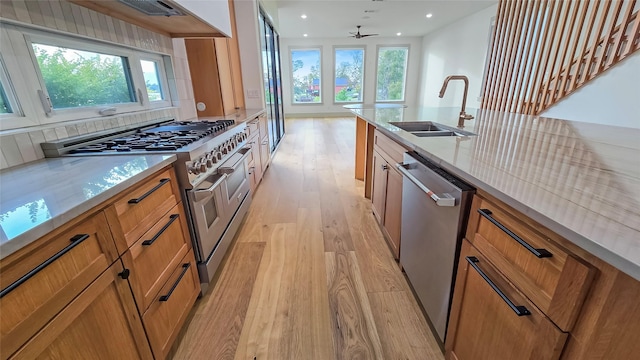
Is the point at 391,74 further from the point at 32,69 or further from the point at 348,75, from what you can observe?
the point at 32,69

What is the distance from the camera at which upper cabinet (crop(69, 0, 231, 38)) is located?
1.43m

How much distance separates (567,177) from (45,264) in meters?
1.41

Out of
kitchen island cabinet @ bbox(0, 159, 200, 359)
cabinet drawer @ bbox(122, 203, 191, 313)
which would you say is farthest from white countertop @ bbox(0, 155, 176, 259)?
cabinet drawer @ bbox(122, 203, 191, 313)

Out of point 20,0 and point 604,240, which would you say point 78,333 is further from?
point 20,0

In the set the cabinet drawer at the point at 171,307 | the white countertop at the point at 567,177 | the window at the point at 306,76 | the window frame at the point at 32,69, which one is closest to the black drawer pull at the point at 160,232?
the cabinet drawer at the point at 171,307

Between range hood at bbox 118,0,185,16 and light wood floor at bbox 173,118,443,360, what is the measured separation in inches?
63.6

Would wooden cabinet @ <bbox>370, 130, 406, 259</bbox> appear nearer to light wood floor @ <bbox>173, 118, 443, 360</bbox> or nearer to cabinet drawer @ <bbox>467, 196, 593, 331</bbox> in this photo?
light wood floor @ <bbox>173, 118, 443, 360</bbox>

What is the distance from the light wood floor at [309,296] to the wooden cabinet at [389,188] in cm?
18

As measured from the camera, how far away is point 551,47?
3568 mm

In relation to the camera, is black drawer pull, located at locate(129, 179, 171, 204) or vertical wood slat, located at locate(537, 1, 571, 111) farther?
vertical wood slat, located at locate(537, 1, 571, 111)

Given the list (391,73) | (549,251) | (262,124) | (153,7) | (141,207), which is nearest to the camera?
(549,251)

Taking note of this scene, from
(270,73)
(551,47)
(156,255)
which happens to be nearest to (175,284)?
(156,255)

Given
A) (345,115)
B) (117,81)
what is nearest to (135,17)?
(117,81)

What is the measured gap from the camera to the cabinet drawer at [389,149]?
1.59 meters
